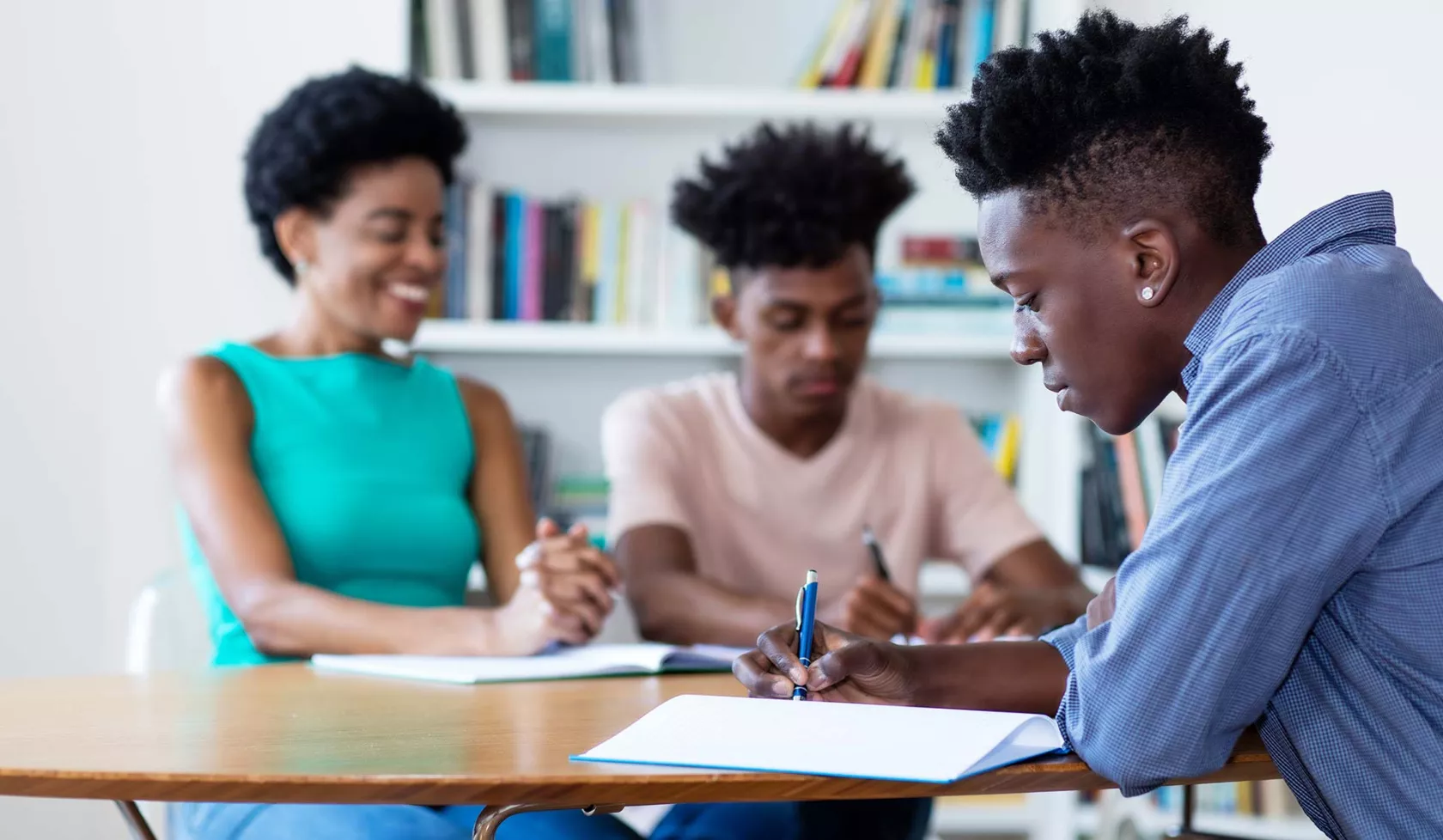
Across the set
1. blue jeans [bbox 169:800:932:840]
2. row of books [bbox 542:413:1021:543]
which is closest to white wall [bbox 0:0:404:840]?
row of books [bbox 542:413:1021:543]

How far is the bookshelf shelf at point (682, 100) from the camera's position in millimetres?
2773

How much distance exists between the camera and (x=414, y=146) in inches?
77.6

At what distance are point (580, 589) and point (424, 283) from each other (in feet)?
2.18

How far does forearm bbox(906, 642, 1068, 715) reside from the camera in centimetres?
104

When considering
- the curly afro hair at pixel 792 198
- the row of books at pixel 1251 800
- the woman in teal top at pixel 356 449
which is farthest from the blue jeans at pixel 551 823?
the row of books at pixel 1251 800

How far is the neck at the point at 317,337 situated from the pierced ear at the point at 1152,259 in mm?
1252

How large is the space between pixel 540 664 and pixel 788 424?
84 centimetres

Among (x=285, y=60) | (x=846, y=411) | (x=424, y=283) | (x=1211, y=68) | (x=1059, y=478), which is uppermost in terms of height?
(x=285, y=60)

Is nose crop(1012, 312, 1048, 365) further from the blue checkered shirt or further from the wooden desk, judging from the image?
the wooden desk

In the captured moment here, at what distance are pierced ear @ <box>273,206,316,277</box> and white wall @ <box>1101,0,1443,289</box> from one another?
1.23m

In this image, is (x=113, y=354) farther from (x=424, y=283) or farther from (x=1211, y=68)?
(x=1211, y=68)

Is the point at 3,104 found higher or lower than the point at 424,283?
higher

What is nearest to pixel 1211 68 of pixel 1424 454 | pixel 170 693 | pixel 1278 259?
pixel 1278 259

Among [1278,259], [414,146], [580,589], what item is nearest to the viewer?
[1278,259]
